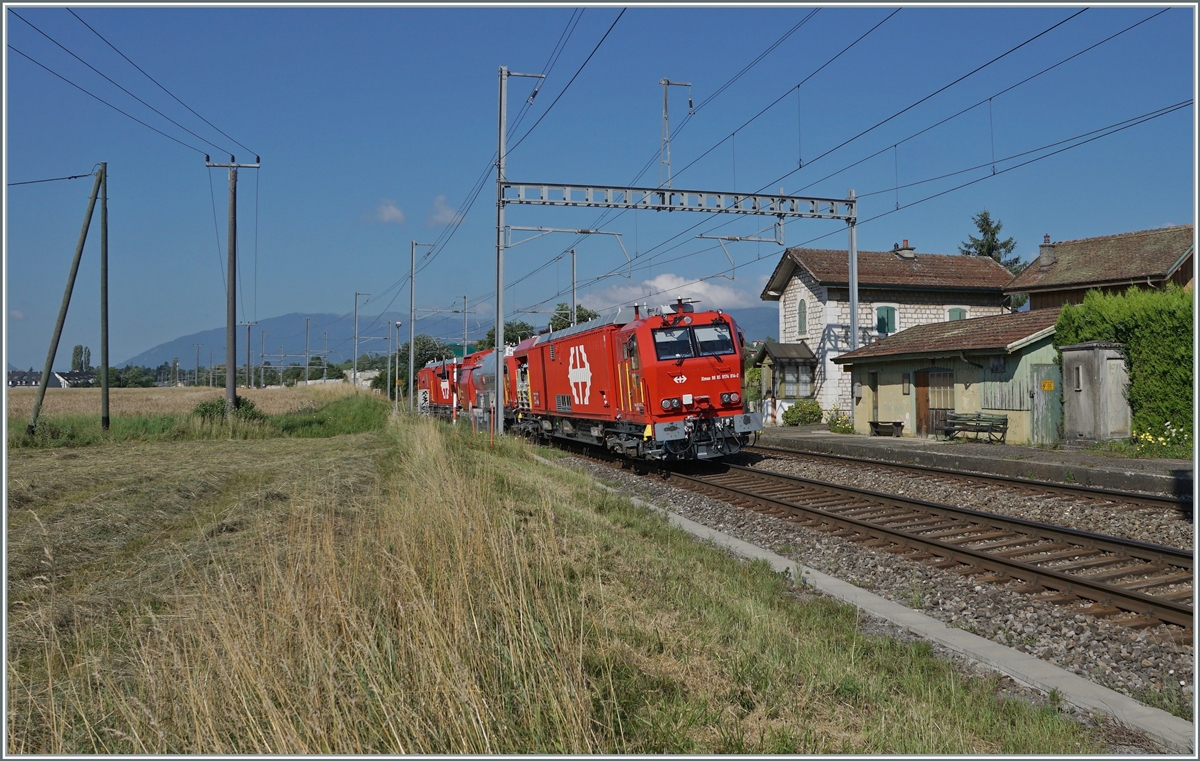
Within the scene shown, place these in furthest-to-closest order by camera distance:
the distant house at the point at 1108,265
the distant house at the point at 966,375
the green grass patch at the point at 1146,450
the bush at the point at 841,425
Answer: the bush at the point at 841,425
the distant house at the point at 1108,265
the distant house at the point at 966,375
the green grass patch at the point at 1146,450

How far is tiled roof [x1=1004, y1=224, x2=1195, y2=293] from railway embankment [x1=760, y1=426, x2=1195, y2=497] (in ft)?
36.2

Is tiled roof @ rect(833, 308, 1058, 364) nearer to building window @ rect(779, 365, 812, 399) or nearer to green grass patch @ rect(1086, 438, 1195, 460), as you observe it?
green grass patch @ rect(1086, 438, 1195, 460)

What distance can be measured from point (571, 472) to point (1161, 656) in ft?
39.2

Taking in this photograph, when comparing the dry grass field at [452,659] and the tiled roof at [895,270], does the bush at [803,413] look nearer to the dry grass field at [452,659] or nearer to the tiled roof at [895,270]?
the tiled roof at [895,270]

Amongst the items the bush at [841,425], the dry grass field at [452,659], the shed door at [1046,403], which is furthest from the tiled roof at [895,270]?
the dry grass field at [452,659]

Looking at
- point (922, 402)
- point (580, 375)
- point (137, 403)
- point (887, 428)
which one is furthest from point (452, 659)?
point (137, 403)

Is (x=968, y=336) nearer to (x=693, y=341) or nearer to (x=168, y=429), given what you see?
(x=693, y=341)

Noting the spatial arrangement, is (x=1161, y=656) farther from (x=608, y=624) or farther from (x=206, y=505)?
(x=206, y=505)

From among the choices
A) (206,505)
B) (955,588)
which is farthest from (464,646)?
(206,505)

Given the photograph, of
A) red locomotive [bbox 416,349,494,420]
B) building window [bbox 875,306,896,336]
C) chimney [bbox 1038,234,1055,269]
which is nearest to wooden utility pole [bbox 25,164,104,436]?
red locomotive [bbox 416,349,494,420]

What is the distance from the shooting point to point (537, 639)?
432cm

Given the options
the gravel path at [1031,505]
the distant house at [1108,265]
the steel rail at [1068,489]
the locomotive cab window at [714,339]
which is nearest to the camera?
the gravel path at [1031,505]

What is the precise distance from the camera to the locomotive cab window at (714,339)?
1720cm

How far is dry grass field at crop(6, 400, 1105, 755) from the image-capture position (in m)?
3.75
